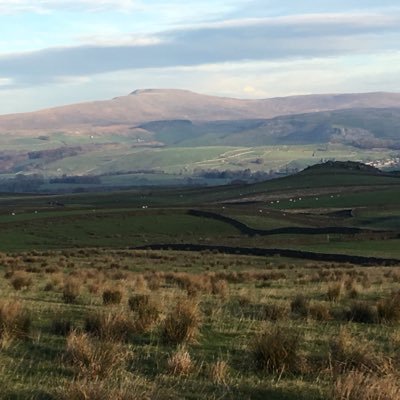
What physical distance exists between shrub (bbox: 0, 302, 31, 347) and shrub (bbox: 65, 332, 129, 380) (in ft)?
5.10

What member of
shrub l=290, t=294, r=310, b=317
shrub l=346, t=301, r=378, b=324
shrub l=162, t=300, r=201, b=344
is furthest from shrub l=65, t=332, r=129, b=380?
shrub l=346, t=301, r=378, b=324

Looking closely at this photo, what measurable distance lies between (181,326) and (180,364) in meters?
2.28

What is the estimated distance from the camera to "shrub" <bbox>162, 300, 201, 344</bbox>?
39.9 ft

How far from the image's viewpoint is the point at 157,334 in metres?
12.6

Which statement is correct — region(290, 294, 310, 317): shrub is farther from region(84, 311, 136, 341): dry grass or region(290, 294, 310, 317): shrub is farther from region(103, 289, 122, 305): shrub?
region(84, 311, 136, 341): dry grass

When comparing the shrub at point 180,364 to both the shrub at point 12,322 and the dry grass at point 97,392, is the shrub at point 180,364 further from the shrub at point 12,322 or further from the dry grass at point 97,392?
the shrub at point 12,322

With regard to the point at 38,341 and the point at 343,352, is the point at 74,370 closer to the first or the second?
the point at 38,341

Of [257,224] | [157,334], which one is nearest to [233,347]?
[157,334]

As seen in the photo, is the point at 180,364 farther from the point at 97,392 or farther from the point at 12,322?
the point at 12,322

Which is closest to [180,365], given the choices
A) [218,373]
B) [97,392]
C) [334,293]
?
[218,373]

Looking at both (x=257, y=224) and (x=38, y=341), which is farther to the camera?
(x=257, y=224)

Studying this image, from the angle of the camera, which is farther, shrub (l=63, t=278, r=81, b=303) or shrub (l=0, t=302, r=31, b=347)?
shrub (l=63, t=278, r=81, b=303)

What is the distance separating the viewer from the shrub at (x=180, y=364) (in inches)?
393

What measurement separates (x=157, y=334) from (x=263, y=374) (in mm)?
2795
